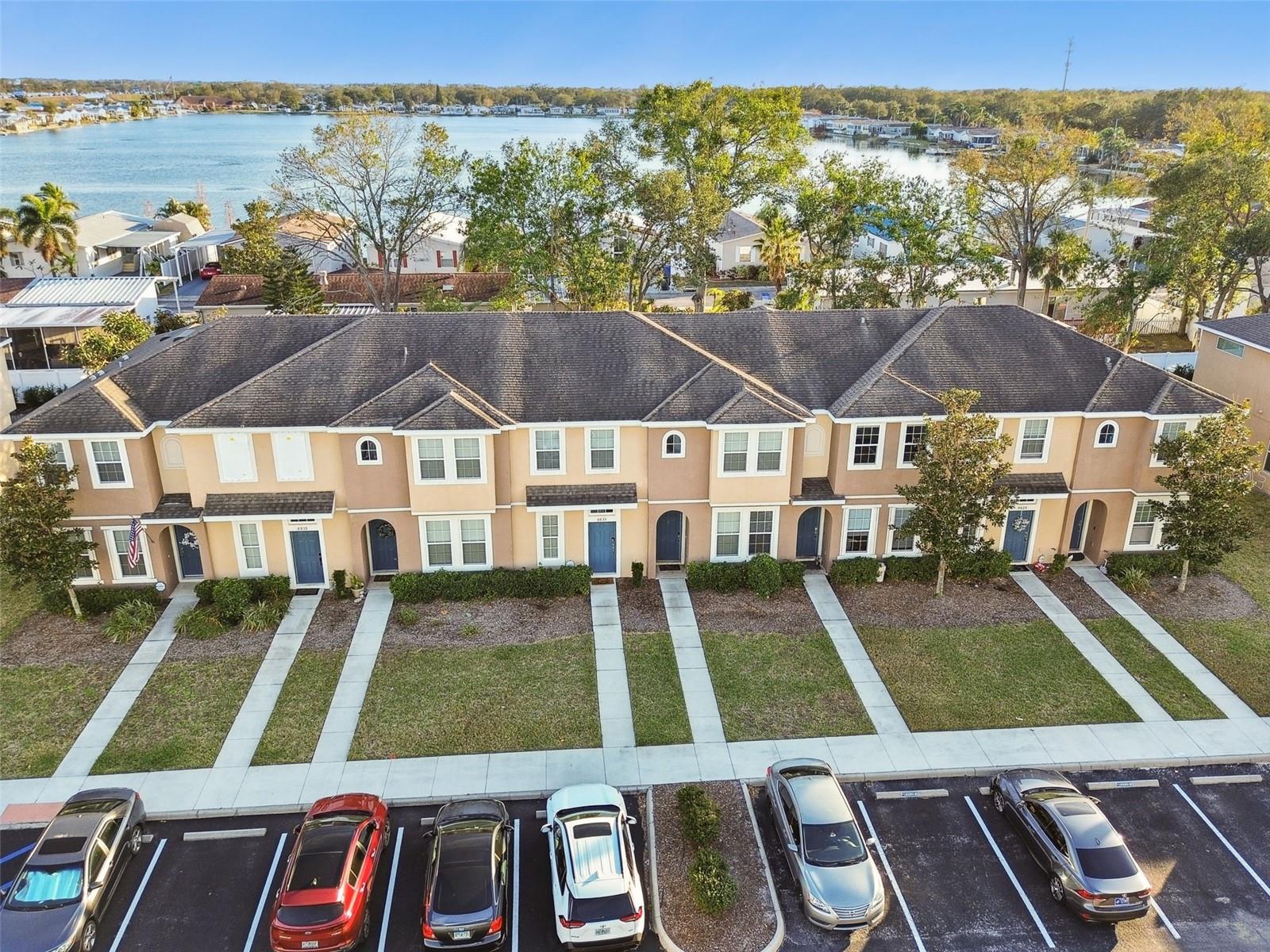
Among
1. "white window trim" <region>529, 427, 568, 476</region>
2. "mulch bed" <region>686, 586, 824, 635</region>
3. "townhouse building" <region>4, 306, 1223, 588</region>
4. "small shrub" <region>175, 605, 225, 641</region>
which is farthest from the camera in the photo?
"white window trim" <region>529, 427, 568, 476</region>

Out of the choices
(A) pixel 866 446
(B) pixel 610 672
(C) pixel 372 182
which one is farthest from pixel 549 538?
(C) pixel 372 182

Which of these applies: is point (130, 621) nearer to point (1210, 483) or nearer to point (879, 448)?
point (879, 448)

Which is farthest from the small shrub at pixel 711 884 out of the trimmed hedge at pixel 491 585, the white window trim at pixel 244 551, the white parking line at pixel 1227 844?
the white window trim at pixel 244 551

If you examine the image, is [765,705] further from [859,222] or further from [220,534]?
[859,222]

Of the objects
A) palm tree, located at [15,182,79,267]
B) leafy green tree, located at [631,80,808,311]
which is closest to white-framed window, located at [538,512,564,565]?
leafy green tree, located at [631,80,808,311]

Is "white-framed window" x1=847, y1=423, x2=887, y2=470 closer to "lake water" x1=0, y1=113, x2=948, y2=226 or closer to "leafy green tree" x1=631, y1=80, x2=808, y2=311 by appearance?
"leafy green tree" x1=631, y1=80, x2=808, y2=311

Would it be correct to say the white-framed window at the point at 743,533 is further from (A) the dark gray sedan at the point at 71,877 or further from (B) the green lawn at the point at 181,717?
(A) the dark gray sedan at the point at 71,877
